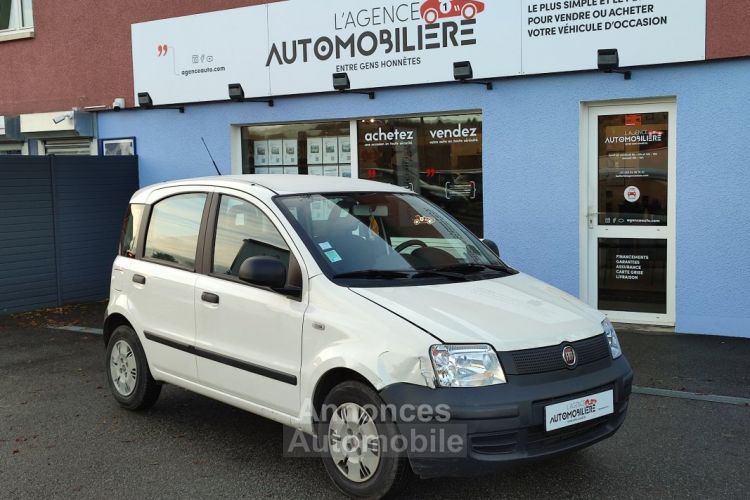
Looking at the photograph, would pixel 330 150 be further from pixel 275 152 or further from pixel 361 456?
pixel 361 456

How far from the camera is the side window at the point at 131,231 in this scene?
19.6 ft

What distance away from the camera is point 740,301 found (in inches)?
313

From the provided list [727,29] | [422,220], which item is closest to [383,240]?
[422,220]

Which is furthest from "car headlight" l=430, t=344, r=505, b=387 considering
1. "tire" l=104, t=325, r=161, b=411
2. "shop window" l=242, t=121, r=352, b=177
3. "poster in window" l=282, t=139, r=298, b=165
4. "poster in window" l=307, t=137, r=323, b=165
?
"poster in window" l=282, t=139, r=298, b=165

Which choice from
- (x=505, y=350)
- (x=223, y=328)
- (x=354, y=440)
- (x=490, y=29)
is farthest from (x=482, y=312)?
(x=490, y=29)

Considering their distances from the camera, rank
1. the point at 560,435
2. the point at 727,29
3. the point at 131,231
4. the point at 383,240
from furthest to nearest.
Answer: the point at 727,29, the point at 131,231, the point at 383,240, the point at 560,435

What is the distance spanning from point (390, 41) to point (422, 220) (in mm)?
4907

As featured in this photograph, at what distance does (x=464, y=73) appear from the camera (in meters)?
9.06

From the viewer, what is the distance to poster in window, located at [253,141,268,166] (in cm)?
1114

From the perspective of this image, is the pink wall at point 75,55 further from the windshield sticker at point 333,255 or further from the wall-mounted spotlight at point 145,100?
the windshield sticker at point 333,255

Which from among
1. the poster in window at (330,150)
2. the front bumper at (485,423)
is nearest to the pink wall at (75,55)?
the poster in window at (330,150)

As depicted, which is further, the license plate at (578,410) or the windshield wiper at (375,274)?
the windshield wiper at (375,274)

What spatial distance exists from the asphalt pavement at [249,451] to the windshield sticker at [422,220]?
166 cm

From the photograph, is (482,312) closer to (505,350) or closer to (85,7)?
(505,350)
